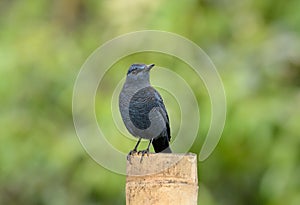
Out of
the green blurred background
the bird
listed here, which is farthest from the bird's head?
the green blurred background

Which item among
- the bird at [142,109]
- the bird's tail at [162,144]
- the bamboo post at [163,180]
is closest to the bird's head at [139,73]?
the bird at [142,109]

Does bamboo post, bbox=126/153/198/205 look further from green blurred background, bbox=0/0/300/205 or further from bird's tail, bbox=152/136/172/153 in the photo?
green blurred background, bbox=0/0/300/205

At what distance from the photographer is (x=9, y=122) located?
564 cm

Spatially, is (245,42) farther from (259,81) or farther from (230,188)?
(230,188)

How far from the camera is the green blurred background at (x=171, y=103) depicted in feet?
16.0

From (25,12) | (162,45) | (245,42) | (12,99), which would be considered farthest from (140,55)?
(25,12)

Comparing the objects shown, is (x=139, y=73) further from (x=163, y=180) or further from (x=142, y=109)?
(x=163, y=180)

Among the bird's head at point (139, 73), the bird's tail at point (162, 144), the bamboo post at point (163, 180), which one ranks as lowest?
the bamboo post at point (163, 180)

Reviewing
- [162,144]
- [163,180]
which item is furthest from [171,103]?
[163,180]

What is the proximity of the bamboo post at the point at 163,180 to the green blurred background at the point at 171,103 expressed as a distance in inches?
101

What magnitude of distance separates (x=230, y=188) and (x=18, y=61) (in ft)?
5.45

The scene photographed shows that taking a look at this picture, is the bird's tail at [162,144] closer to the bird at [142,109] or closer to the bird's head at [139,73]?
the bird at [142,109]

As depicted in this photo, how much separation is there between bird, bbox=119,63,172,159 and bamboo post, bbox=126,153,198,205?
49 centimetres

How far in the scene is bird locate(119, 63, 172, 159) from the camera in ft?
8.64
